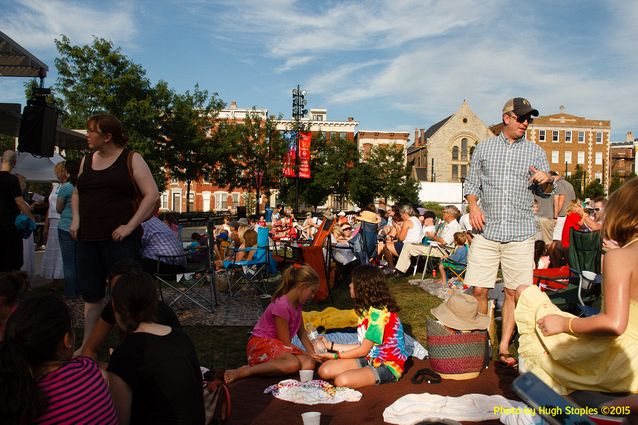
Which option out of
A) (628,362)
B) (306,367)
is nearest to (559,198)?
(306,367)

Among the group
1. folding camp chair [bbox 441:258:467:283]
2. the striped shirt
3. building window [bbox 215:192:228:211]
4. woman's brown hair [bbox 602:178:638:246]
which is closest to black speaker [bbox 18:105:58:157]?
folding camp chair [bbox 441:258:467:283]

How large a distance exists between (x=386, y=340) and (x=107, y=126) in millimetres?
2786

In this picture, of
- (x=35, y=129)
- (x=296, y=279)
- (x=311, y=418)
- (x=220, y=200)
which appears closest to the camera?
Answer: (x=311, y=418)

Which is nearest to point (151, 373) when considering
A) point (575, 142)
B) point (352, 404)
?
point (352, 404)

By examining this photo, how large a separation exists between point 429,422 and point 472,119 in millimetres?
82365

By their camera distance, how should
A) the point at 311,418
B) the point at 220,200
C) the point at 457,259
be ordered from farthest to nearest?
the point at 220,200 < the point at 457,259 < the point at 311,418

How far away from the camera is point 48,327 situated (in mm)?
2277

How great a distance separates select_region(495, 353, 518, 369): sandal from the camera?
4.98 meters

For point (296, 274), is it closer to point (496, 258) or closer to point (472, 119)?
point (496, 258)

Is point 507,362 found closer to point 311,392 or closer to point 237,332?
point 311,392

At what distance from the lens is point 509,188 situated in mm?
5039

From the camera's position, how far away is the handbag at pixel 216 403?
11.4 ft

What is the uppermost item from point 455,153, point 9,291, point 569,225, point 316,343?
point 455,153

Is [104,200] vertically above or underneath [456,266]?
above
